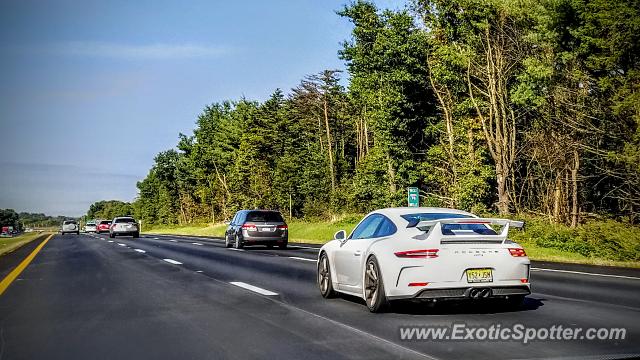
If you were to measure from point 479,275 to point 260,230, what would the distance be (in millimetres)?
20830


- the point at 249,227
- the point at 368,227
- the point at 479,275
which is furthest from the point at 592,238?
the point at 479,275

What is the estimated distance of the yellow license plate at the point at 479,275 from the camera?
314 inches

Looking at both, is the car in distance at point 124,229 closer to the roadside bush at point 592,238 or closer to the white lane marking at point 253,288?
the roadside bush at point 592,238

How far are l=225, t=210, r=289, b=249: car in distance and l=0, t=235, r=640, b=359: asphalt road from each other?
13.8 meters

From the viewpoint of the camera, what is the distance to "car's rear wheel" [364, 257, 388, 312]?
8.39 metres

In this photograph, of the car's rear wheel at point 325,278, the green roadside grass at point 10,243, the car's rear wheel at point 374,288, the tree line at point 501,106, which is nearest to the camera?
the car's rear wheel at point 374,288

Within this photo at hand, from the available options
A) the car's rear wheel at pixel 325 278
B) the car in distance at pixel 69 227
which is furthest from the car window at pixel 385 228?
the car in distance at pixel 69 227

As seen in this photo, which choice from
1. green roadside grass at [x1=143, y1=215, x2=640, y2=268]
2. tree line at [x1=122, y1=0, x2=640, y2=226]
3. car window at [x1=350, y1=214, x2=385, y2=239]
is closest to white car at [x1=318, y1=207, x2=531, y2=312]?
car window at [x1=350, y1=214, x2=385, y2=239]

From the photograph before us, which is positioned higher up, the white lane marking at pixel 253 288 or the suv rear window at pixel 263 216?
the suv rear window at pixel 263 216

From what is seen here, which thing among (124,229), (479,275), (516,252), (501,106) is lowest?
(479,275)

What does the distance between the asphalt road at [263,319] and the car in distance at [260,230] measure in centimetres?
1377

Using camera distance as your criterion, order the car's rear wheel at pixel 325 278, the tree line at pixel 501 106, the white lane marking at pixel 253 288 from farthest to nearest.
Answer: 1. the tree line at pixel 501 106
2. the white lane marking at pixel 253 288
3. the car's rear wheel at pixel 325 278

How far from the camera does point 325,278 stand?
34.7ft

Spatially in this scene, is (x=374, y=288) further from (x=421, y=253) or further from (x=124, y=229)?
(x=124, y=229)
